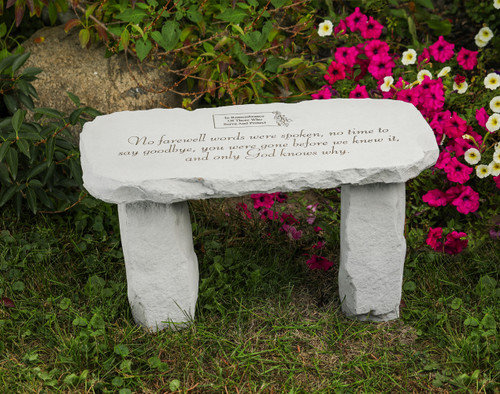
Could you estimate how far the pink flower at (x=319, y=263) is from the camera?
2.83 metres

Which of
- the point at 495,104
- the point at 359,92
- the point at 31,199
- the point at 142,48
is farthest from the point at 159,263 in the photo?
the point at 495,104

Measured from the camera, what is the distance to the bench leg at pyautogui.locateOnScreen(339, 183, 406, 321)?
2303mm

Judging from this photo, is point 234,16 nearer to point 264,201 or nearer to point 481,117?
point 264,201

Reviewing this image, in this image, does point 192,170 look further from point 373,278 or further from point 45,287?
point 45,287

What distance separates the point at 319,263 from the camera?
2.84 meters

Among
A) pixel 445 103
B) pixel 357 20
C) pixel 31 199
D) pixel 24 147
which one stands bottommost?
pixel 31 199

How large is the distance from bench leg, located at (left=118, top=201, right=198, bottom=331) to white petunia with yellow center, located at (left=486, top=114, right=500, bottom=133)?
58.4 inches

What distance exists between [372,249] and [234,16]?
1.48 m

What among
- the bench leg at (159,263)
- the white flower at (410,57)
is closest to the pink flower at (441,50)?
the white flower at (410,57)

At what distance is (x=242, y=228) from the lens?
3.12 meters

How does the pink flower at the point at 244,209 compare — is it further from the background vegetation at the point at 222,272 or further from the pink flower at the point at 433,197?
the pink flower at the point at 433,197

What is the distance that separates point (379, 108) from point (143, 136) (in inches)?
38.6

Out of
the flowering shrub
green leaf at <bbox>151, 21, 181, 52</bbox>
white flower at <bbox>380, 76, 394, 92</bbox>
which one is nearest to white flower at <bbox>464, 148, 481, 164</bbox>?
the flowering shrub

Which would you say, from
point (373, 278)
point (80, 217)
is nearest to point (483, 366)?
point (373, 278)
